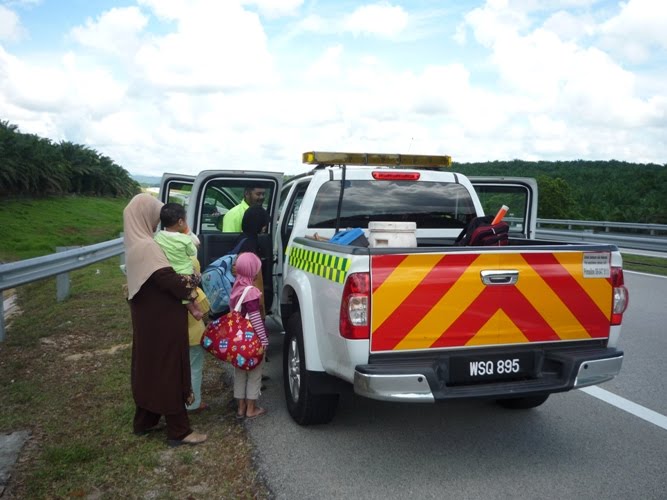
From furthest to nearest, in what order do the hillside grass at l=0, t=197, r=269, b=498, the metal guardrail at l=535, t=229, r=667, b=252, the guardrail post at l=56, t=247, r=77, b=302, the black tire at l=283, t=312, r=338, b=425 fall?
the metal guardrail at l=535, t=229, r=667, b=252 < the guardrail post at l=56, t=247, r=77, b=302 < the black tire at l=283, t=312, r=338, b=425 < the hillside grass at l=0, t=197, r=269, b=498

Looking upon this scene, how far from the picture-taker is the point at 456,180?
6102 millimetres

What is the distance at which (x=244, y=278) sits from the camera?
5.06m

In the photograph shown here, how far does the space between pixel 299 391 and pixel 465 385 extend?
4.38 ft

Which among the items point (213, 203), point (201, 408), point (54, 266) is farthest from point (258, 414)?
point (54, 266)

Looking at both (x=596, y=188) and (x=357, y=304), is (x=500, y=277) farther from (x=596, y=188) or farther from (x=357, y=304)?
(x=596, y=188)

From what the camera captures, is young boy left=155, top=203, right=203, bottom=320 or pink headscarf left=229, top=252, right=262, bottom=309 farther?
pink headscarf left=229, top=252, right=262, bottom=309

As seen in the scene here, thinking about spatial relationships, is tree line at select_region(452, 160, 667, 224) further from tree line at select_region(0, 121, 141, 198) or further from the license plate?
the license plate

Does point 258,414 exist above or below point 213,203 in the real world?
below

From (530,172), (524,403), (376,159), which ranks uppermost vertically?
(530,172)

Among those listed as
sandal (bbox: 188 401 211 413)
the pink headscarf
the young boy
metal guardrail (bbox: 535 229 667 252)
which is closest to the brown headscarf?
the young boy

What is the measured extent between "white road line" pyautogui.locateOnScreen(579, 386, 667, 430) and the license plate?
1491 millimetres

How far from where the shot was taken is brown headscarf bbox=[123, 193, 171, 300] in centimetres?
432

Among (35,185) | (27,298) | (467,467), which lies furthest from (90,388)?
(35,185)

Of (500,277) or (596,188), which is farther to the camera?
(596,188)
